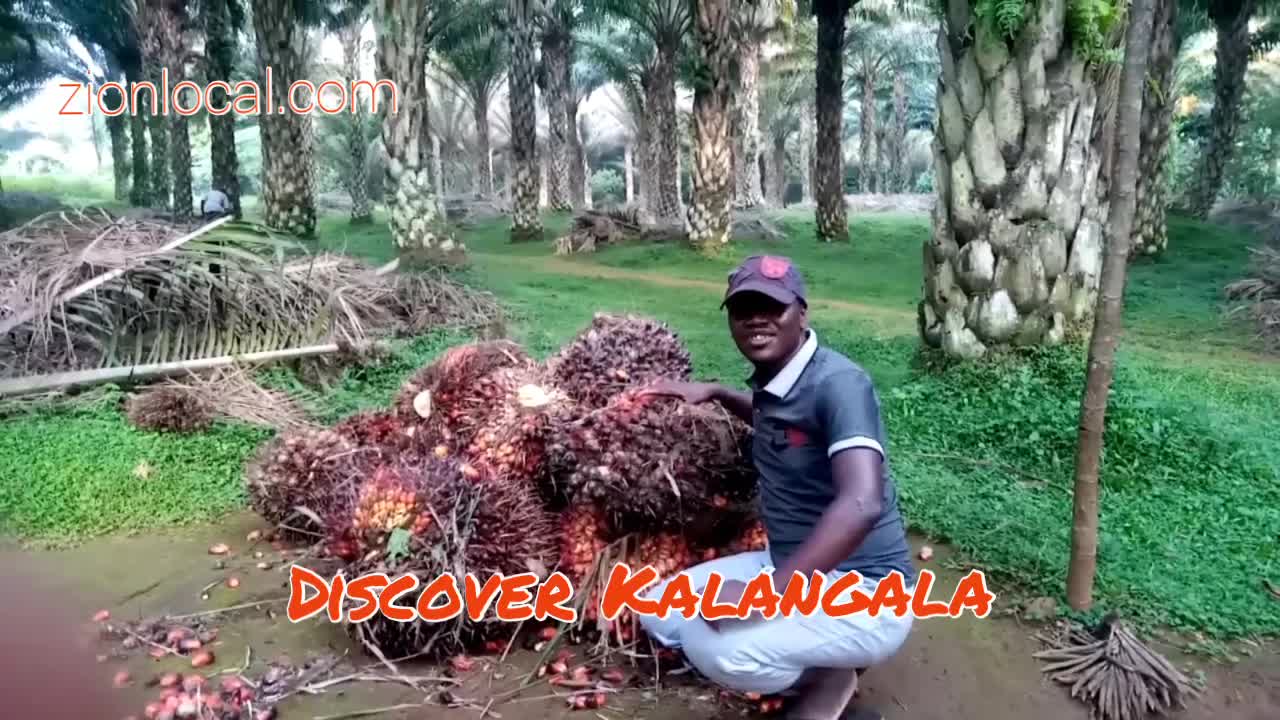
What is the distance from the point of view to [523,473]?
3035 mm

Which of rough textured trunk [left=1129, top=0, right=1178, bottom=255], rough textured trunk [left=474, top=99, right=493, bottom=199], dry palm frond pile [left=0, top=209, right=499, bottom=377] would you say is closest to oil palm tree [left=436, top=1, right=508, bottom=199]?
rough textured trunk [left=474, top=99, right=493, bottom=199]

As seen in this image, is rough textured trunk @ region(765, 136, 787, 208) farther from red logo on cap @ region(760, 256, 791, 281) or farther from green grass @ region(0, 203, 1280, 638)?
red logo on cap @ region(760, 256, 791, 281)

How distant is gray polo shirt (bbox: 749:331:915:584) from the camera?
2.11 metres

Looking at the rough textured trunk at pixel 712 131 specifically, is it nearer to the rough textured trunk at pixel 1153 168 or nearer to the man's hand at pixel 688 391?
the rough textured trunk at pixel 1153 168

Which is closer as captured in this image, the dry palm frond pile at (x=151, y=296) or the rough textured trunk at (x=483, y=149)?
the dry palm frond pile at (x=151, y=296)

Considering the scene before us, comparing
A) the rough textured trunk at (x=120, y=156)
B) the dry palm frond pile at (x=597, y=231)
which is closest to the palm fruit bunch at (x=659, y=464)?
the dry palm frond pile at (x=597, y=231)

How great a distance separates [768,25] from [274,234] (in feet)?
61.6

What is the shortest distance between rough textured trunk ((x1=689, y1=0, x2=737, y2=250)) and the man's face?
35.2 ft

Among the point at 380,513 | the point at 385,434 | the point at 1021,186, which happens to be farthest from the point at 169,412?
the point at 1021,186

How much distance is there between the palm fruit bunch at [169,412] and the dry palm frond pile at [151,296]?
606mm

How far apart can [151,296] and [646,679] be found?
169 inches

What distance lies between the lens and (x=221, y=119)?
14180 millimetres

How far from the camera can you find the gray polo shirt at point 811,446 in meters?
2.11
